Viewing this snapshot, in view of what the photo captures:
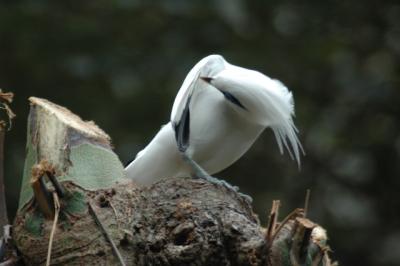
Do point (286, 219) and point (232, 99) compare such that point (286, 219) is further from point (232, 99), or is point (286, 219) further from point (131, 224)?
point (232, 99)

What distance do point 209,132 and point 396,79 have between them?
12.6 feet

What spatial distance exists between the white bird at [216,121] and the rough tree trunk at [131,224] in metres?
0.79

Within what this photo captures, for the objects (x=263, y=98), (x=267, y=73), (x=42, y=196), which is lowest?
(x=267, y=73)

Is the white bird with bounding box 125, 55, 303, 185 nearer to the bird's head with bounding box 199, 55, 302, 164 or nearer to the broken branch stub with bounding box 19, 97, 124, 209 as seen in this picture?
the bird's head with bounding box 199, 55, 302, 164

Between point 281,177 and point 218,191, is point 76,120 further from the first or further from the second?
point 281,177

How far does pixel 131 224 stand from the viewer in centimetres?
351

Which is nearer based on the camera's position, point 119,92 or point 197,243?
point 197,243

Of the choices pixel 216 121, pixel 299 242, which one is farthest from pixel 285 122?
pixel 299 242

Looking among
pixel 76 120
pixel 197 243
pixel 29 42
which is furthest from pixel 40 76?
pixel 197 243

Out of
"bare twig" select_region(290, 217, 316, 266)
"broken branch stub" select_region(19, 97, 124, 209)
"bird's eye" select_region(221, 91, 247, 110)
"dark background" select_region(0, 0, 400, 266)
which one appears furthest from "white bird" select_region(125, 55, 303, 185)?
"dark background" select_region(0, 0, 400, 266)

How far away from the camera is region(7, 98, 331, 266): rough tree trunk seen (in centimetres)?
342

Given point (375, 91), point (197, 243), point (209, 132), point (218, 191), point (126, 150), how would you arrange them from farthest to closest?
1. point (375, 91)
2. point (126, 150)
3. point (209, 132)
4. point (218, 191)
5. point (197, 243)

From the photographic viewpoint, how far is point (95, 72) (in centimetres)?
768

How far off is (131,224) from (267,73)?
4297mm
